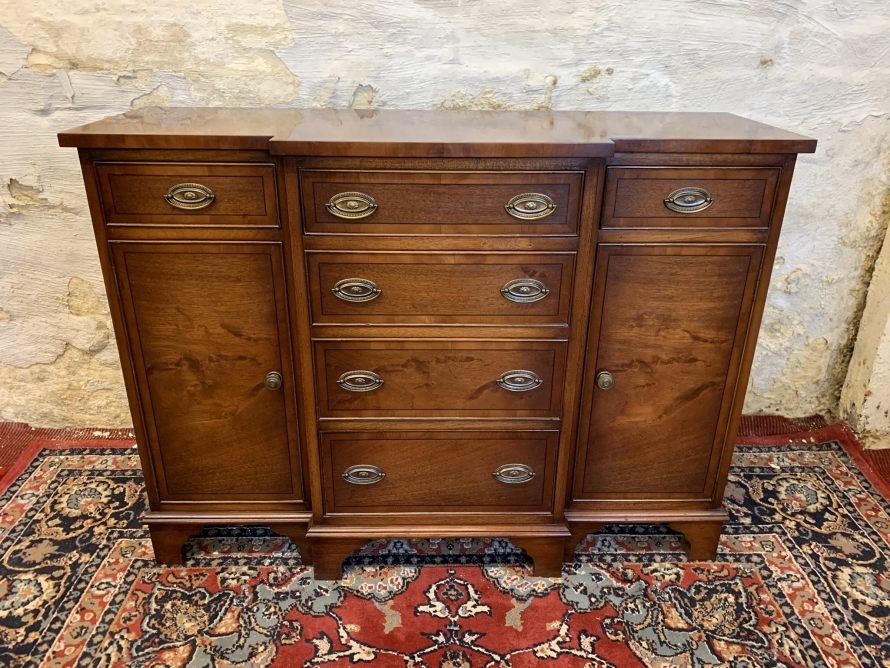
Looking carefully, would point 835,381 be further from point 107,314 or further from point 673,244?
point 107,314

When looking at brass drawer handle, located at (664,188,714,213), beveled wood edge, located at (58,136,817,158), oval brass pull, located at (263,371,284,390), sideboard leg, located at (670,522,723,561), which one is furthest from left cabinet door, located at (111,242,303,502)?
sideboard leg, located at (670,522,723,561)

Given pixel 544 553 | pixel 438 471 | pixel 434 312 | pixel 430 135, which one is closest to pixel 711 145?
pixel 430 135

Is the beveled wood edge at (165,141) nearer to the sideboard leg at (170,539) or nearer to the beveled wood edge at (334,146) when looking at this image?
the beveled wood edge at (334,146)

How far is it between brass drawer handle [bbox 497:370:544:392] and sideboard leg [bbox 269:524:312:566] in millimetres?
743

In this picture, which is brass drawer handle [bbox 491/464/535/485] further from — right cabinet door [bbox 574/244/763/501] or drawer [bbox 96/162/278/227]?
drawer [bbox 96/162/278/227]

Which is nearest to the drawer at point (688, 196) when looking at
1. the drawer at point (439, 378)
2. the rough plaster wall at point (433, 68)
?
the drawer at point (439, 378)

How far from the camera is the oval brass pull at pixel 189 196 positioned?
1485 millimetres

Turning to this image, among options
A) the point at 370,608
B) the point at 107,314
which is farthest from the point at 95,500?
the point at 370,608

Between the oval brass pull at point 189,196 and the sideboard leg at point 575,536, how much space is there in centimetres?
135

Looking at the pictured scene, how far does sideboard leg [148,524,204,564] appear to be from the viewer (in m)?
1.84

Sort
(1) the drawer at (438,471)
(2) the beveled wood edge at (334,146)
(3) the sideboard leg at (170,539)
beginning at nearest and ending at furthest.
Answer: (2) the beveled wood edge at (334,146)
(1) the drawer at (438,471)
(3) the sideboard leg at (170,539)

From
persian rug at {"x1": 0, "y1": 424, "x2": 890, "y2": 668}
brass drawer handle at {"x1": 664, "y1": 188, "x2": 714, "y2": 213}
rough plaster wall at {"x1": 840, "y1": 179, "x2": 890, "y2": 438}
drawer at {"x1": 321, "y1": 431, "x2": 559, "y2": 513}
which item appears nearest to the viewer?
brass drawer handle at {"x1": 664, "y1": 188, "x2": 714, "y2": 213}

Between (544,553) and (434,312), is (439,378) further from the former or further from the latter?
(544,553)

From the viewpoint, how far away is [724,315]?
5.42ft
